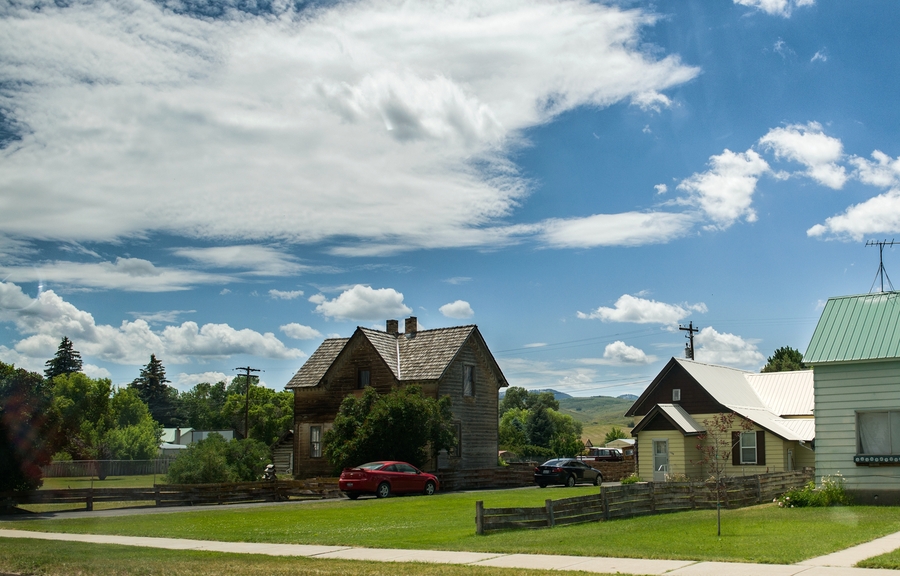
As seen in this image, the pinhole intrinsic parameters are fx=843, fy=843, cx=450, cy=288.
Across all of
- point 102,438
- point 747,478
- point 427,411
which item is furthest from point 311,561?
point 102,438

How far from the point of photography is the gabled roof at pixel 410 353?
46.7 meters

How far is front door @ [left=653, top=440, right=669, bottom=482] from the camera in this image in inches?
1668

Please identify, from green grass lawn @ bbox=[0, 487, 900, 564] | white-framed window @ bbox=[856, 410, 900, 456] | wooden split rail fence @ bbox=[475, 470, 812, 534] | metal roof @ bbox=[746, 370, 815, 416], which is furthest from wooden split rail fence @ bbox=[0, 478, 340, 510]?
metal roof @ bbox=[746, 370, 815, 416]

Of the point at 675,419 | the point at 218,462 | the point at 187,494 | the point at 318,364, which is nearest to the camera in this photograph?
the point at 187,494

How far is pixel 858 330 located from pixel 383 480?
61.7 feet

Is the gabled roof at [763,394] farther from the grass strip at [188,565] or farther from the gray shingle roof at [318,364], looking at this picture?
the grass strip at [188,565]

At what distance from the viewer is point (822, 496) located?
2488 cm

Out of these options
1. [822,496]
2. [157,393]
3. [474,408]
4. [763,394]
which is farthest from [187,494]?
[157,393]

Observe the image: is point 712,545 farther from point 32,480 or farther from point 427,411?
point 427,411

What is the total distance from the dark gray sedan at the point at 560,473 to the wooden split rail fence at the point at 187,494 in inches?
464

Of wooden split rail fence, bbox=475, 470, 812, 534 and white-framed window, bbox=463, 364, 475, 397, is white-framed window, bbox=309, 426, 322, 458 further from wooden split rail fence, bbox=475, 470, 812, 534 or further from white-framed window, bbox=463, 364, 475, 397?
wooden split rail fence, bbox=475, 470, 812, 534

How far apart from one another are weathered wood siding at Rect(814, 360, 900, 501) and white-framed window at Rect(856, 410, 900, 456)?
265mm

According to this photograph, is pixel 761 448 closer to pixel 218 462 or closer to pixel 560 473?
pixel 560 473

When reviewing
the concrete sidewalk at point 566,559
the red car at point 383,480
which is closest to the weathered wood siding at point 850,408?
the concrete sidewalk at point 566,559
